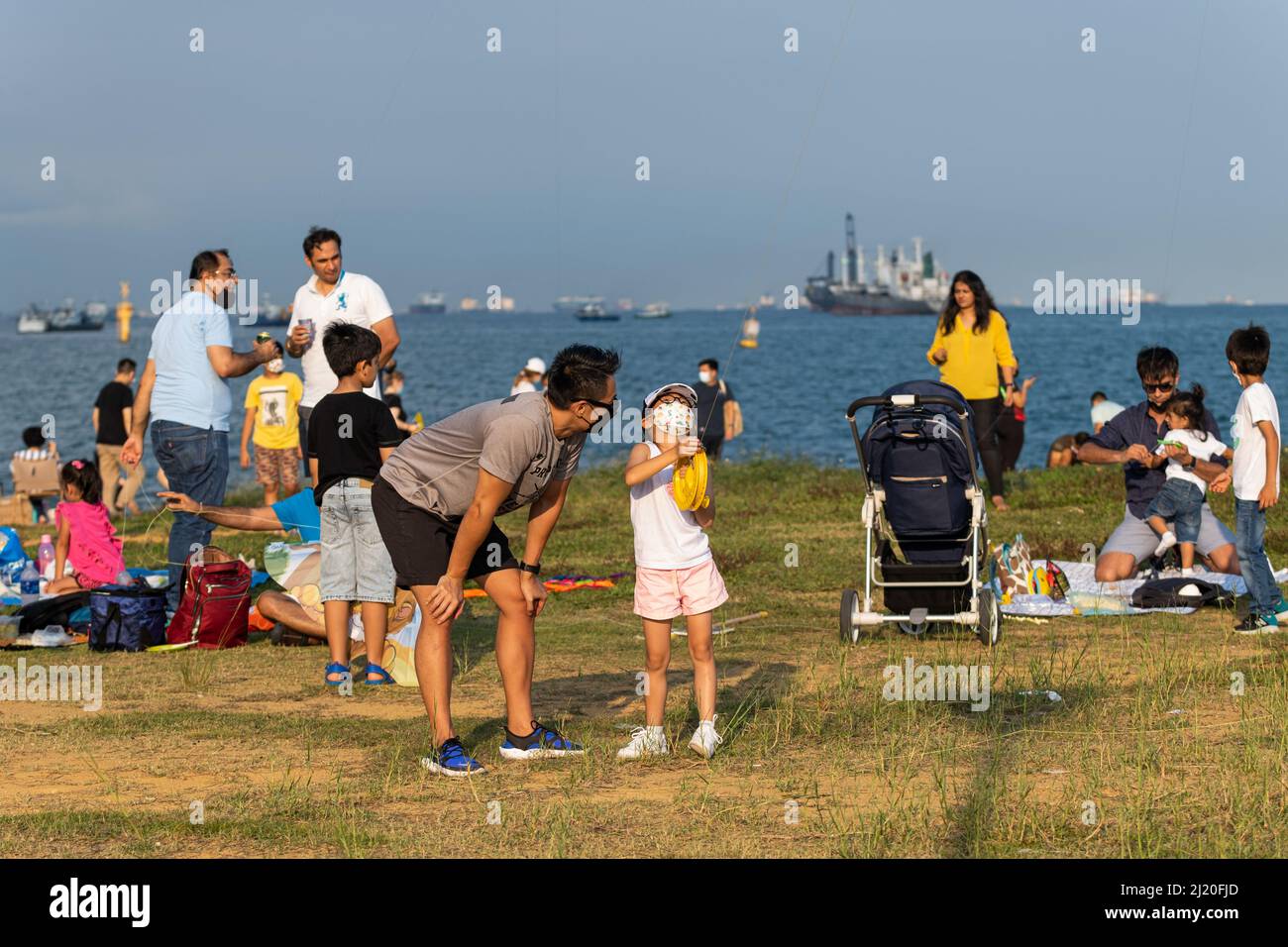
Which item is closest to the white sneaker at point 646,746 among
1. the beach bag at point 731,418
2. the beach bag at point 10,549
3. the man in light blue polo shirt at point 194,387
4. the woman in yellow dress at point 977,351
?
the man in light blue polo shirt at point 194,387

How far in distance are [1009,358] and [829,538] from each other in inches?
90.1

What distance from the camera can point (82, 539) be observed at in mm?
11148

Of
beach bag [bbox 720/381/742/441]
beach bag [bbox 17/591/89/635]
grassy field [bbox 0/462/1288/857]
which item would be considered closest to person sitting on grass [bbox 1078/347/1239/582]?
grassy field [bbox 0/462/1288/857]

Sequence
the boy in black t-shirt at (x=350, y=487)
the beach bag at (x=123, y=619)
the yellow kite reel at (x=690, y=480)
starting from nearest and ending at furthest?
the yellow kite reel at (x=690, y=480) < the boy in black t-shirt at (x=350, y=487) < the beach bag at (x=123, y=619)

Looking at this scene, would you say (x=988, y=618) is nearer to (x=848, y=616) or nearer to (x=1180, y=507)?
(x=848, y=616)

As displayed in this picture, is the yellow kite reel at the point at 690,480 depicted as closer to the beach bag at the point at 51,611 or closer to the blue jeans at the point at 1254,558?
the blue jeans at the point at 1254,558

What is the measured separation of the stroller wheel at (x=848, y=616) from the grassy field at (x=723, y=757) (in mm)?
173

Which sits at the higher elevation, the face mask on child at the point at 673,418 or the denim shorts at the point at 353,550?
the face mask on child at the point at 673,418

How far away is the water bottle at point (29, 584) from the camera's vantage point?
1172 cm

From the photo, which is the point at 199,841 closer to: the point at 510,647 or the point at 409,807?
the point at 409,807

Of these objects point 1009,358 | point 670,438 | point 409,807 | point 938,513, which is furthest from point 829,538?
point 409,807

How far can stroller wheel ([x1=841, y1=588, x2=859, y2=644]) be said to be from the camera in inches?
372
